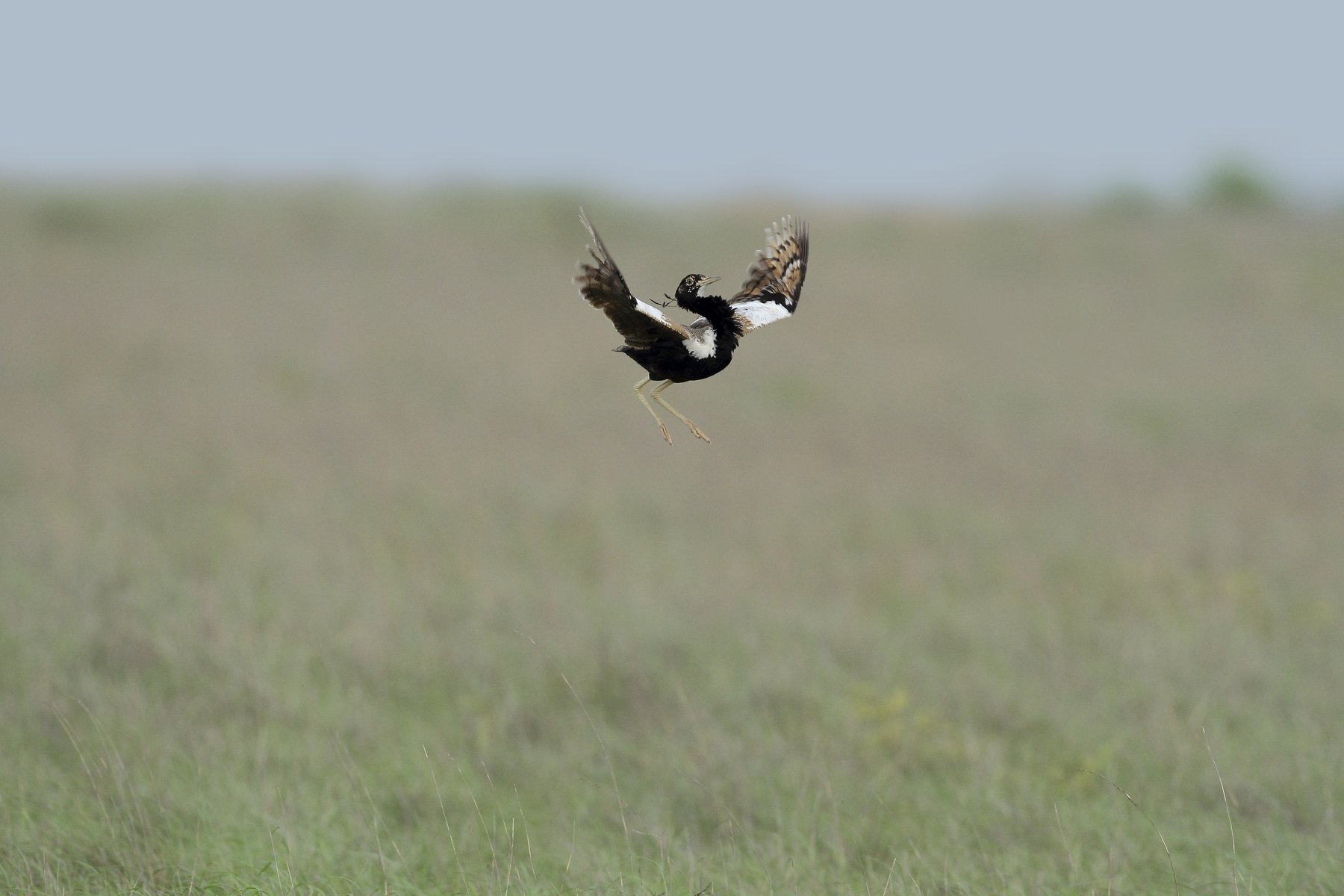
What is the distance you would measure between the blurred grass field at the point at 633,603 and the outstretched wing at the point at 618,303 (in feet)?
9.49

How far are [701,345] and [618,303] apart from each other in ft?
0.40

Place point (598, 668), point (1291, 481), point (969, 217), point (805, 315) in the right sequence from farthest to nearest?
point (969, 217), point (805, 315), point (1291, 481), point (598, 668)

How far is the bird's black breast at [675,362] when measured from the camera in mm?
1196

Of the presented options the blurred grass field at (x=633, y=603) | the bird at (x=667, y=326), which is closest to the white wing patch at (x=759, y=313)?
the bird at (x=667, y=326)

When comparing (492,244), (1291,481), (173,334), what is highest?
(492,244)

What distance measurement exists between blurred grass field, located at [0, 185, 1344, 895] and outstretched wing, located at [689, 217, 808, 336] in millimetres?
2578

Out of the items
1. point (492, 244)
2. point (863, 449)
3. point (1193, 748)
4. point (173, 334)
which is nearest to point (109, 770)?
point (1193, 748)

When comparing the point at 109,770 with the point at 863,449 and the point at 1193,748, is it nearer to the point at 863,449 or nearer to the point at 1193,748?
the point at 1193,748

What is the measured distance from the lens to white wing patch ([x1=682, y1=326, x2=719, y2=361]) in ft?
4.00

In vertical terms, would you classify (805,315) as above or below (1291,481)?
above

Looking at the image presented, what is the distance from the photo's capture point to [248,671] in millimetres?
6383

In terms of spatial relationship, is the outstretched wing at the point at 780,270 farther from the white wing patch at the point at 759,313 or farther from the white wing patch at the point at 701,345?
the white wing patch at the point at 701,345

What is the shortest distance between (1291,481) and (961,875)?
9.04 metres

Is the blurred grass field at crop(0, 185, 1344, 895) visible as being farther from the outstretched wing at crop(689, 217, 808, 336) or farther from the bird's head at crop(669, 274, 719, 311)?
the bird's head at crop(669, 274, 719, 311)
